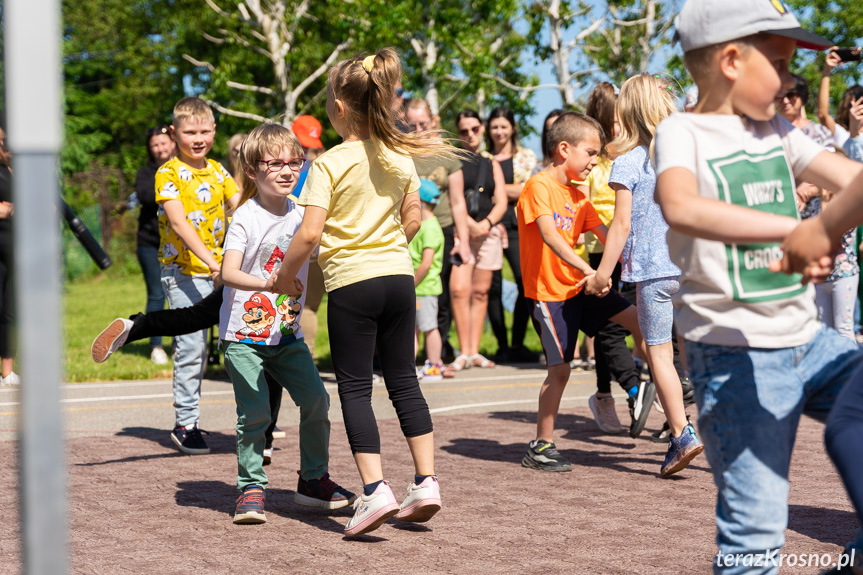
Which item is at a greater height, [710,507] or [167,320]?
[167,320]

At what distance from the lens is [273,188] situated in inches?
193

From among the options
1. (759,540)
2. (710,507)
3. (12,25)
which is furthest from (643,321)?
(12,25)

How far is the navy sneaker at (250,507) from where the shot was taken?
180 inches

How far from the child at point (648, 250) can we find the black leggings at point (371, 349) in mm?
1463

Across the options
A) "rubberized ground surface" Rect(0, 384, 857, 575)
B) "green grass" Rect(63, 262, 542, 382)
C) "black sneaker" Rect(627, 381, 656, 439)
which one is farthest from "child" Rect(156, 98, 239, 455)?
"black sneaker" Rect(627, 381, 656, 439)

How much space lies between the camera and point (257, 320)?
484 centimetres

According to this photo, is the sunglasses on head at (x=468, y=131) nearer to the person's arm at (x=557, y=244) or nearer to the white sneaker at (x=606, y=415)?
the white sneaker at (x=606, y=415)

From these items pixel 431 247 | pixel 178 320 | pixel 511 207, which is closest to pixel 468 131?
pixel 511 207

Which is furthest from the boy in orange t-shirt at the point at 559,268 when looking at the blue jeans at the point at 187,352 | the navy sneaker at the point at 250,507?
the blue jeans at the point at 187,352

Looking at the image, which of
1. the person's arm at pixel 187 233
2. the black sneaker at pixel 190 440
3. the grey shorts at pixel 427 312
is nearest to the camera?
the person's arm at pixel 187 233

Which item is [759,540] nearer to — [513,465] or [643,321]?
[643,321]

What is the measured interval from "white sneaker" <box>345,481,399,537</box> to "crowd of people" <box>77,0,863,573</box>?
1 centimetres

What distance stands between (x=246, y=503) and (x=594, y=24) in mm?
24864

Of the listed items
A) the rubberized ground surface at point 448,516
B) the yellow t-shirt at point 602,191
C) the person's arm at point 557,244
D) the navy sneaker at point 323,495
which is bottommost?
the rubberized ground surface at point 448,516
